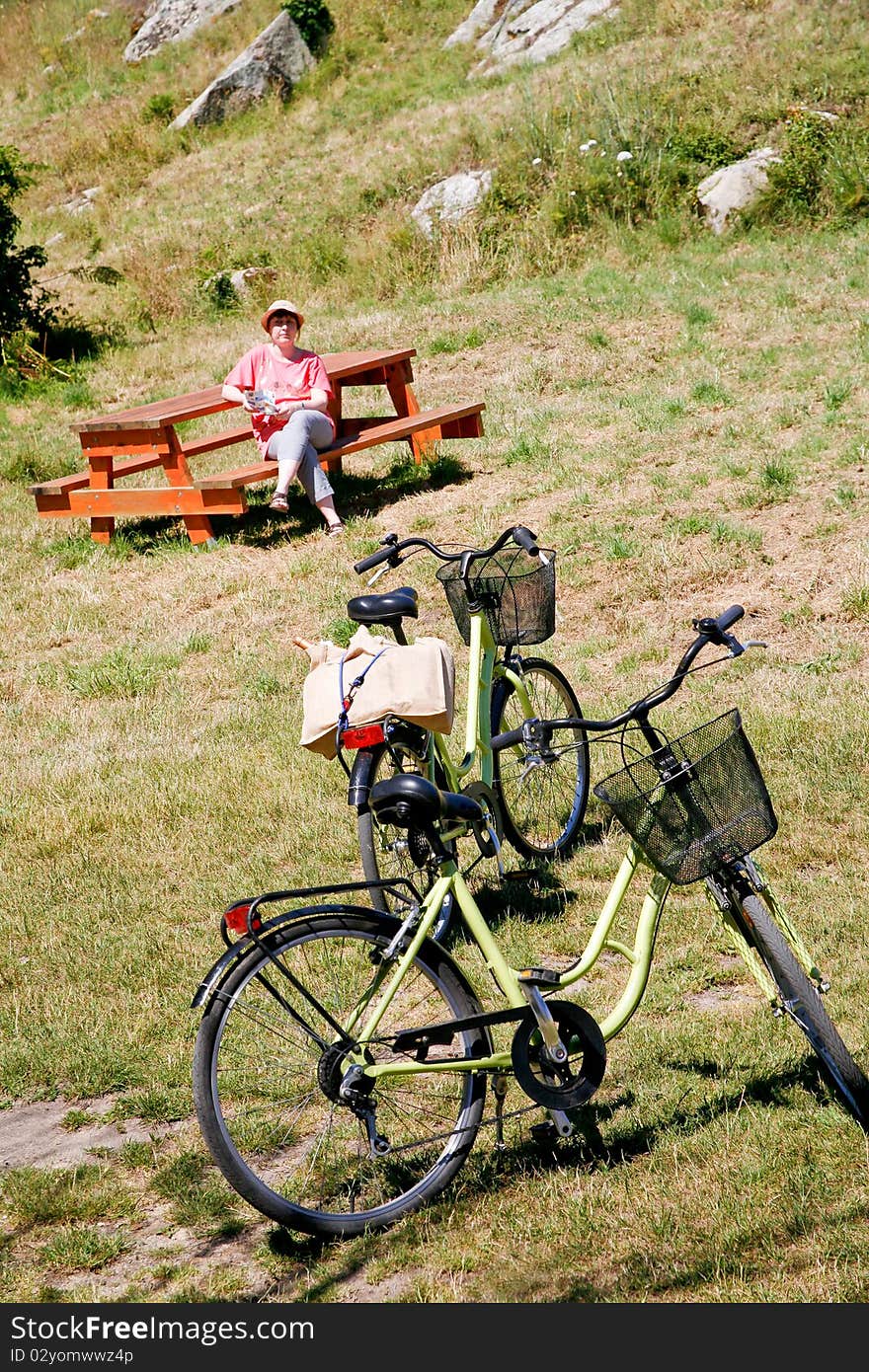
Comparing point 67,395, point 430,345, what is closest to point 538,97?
point 430,345

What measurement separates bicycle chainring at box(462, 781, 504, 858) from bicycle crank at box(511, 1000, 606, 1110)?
542mm

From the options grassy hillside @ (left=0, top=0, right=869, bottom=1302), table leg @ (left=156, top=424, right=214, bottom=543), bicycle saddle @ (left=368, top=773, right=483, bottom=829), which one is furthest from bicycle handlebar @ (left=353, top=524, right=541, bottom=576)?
table leg @ (left=156, top=424, right=214, bottom=543)

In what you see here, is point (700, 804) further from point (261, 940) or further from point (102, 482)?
point (102, 482)

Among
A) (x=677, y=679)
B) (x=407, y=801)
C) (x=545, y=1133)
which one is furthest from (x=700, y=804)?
(x=545, y=1133)

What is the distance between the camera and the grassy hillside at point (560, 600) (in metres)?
3.46

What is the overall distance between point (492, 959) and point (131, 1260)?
119 cm

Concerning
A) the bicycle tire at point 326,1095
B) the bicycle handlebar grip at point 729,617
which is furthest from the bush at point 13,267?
the bicycle handlebar grip at point 729,617

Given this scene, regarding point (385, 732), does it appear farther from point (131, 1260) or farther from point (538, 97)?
point (538, 97)

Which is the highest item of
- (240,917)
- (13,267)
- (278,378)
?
(13,267)

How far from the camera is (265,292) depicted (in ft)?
53.2

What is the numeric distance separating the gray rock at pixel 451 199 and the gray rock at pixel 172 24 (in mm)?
15071

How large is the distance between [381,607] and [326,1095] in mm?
1689

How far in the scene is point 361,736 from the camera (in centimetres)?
393

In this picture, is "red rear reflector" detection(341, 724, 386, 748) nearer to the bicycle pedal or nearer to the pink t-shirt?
the bicycle pedal
